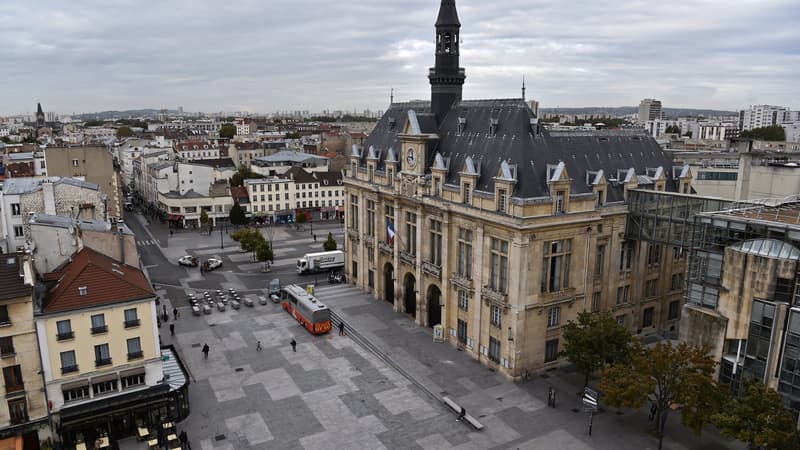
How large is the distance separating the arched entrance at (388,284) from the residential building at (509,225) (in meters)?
0.55

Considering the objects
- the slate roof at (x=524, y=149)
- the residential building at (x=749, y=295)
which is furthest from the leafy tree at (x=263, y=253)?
the residential building at (x=749, y=295)

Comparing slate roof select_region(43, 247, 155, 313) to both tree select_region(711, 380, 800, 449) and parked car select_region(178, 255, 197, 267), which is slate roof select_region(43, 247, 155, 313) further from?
parked car select_region(178, 255, 197, 267)

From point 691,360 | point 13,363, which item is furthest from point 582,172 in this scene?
point 13,363

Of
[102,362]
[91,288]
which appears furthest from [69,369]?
[91,288]

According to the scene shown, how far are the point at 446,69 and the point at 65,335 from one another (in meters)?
48.5

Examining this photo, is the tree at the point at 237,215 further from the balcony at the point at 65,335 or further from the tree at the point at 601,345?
the tree at the point at 601,345

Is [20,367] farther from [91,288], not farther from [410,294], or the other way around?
[410,294]

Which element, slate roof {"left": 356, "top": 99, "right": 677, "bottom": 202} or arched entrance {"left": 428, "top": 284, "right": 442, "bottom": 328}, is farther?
arched entrance {"left": 428, "top": 284, "right": 442, "bottom": 328}

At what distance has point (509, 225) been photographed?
50750 millimetres

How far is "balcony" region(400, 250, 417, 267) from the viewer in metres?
67.2

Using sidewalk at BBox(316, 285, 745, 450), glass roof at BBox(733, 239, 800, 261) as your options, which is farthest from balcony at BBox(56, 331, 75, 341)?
glass roof at BBox(733, 239, 800, 261)

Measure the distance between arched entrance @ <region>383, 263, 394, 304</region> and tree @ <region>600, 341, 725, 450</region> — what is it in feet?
119

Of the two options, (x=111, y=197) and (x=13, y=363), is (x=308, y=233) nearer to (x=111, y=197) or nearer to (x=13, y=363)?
(x=111, y=197)

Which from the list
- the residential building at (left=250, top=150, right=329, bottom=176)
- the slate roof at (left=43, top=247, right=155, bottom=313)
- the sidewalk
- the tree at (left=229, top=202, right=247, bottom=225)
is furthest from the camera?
the residential building at (left=250, top=150, right=329, bottom=176)
